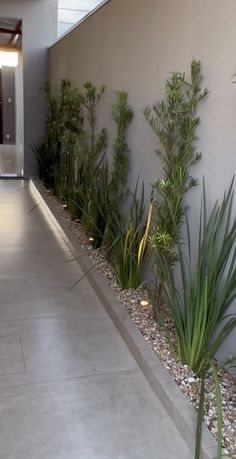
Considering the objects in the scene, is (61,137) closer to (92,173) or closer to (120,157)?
(92,173)

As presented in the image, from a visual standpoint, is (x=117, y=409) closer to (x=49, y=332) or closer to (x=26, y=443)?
(x=26, y=443)

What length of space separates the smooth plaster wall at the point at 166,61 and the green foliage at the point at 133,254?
0.41m

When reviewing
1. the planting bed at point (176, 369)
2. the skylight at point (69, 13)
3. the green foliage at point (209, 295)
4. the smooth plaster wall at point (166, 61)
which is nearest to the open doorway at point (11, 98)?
the skylight at point (69, 13)

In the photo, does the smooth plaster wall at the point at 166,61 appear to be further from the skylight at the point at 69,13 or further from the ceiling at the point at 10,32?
the ceiling at the point at 10,32

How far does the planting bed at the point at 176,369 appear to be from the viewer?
1718 mm

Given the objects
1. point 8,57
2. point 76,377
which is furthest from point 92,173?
point 8,57

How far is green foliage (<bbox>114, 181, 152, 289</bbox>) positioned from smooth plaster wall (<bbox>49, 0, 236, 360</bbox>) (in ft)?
1.36

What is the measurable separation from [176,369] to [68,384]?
55 centimetres

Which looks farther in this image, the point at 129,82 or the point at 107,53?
the point at 107,53

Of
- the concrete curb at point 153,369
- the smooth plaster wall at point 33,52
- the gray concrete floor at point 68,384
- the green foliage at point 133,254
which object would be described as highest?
the smooth plaster wall at point 33,52

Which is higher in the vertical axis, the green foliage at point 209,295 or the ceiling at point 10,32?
the ceiling at point 10,32

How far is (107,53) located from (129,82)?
33.6 inches

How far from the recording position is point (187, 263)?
253 centimetres

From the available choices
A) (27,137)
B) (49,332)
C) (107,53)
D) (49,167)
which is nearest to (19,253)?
(49,332)
